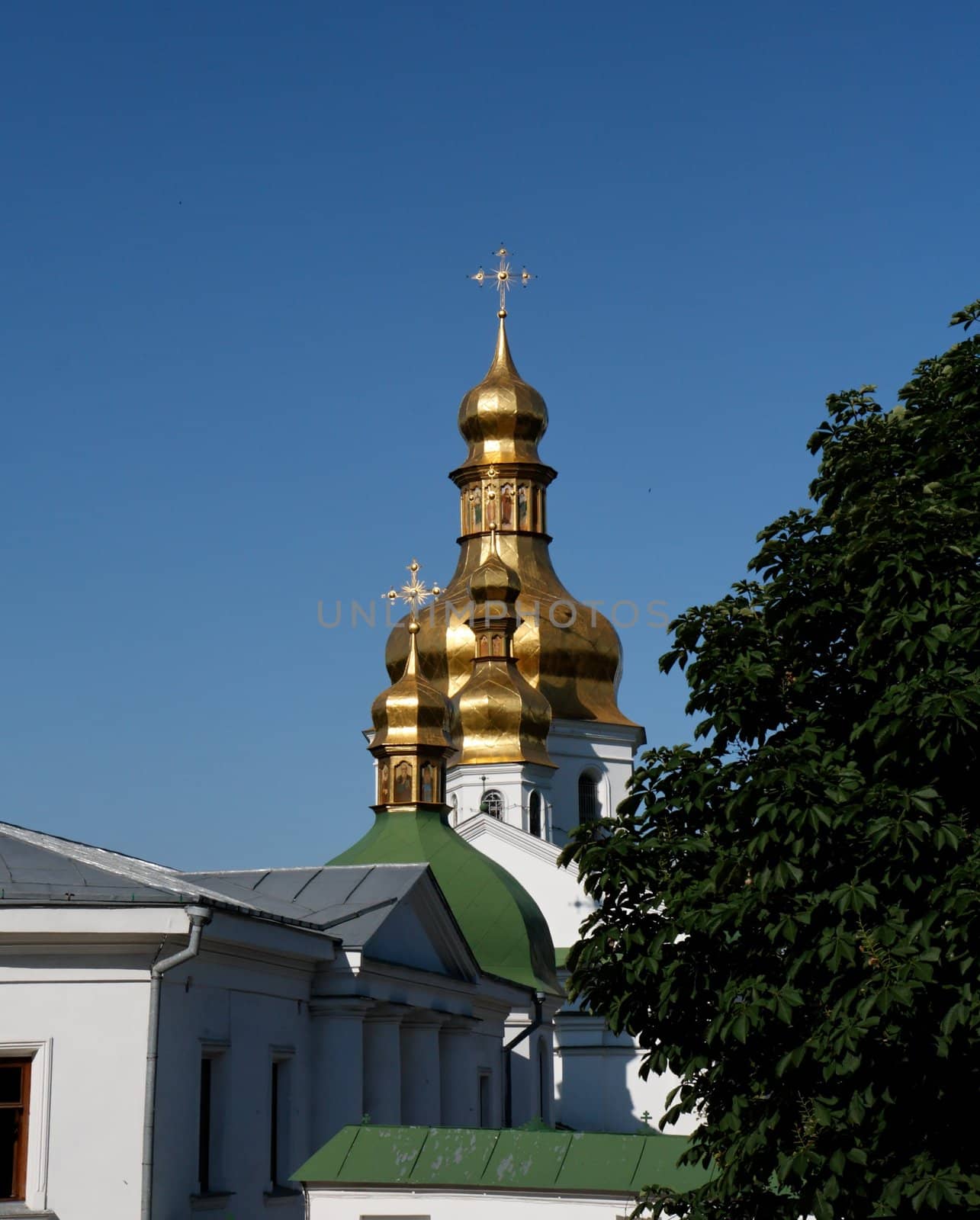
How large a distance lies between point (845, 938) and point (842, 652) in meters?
2.38

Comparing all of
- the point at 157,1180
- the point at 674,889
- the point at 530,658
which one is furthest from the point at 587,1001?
the point at 530,658

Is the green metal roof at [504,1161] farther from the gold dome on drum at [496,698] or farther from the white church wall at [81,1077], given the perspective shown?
the gold dome on drum at [496,698]

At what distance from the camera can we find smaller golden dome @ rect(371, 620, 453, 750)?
112 feet

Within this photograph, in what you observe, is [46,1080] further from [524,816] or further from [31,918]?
[524,816]

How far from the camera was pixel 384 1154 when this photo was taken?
14.1m

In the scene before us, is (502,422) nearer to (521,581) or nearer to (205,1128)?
(521,581)

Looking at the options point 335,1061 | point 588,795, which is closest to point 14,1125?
point 335,1061

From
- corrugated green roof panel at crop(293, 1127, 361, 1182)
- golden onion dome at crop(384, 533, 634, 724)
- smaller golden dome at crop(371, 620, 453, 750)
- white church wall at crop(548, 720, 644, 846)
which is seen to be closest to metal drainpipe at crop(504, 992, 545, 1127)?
smaller golden dome at crop(371, 620, 453, 750)

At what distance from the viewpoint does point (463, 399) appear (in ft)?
200

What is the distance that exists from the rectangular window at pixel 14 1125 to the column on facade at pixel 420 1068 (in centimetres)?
830

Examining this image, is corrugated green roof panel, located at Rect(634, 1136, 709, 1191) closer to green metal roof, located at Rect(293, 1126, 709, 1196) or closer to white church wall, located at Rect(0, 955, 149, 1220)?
green metal roof, located at Rect(293, 1126, 709, 1196)

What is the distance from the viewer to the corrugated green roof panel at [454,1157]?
45.2 feet

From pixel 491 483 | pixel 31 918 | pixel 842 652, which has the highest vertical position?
pixel 491 483

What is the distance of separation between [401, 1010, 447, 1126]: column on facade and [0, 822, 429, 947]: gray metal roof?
1748 millimetres
